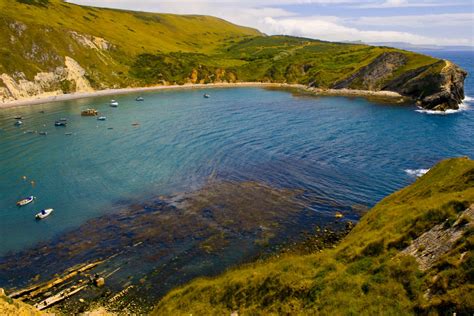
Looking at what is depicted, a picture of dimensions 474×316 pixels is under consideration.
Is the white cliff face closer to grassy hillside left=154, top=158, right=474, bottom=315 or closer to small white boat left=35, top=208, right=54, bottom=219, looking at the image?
small white boat left=35, top=208, right=54, bottom=219

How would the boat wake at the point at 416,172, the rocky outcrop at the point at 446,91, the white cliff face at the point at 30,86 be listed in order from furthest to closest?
the white cliff face at the point at 30,86 → the rocky outcrop at the point at 446,91 → the boat wake at the point at 416,172

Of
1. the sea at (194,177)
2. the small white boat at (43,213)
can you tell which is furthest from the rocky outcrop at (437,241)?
the small white boat at (43,213)

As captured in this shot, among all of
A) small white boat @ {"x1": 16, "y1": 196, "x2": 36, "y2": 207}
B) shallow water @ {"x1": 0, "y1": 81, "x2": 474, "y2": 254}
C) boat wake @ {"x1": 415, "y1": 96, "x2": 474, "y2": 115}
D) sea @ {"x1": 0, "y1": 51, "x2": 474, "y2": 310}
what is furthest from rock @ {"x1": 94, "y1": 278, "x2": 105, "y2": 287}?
boat wake @ {"x1": 415, "y1": 96, "x2": 474, "y2": 115}

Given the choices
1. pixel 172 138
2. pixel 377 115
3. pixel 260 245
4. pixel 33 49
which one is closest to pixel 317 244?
pixel 260 245

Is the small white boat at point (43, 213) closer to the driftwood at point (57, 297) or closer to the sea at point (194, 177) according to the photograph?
the sea at point (194, 177)

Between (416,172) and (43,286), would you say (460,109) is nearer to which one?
(416,172)

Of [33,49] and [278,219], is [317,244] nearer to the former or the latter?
[278,219]
